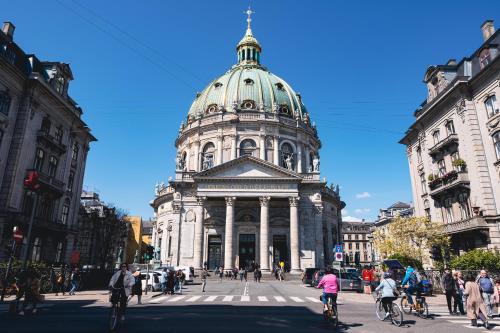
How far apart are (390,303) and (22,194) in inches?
1185

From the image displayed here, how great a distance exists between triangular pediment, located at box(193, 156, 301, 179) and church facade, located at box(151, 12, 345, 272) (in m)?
0.13

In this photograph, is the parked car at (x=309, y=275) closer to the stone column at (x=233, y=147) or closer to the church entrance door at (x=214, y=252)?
the church entrance door at (x=214, y=252)

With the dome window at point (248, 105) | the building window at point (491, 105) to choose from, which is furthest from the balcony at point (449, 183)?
the dome window at point (248, 105)

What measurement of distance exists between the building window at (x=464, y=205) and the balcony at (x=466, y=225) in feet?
3.53

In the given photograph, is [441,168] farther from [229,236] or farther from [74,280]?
[74,280]

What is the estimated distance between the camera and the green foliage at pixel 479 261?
23.4m

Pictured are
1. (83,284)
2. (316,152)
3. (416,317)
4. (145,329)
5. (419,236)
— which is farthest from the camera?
(316,152)

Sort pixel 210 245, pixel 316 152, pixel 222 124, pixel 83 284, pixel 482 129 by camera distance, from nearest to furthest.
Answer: pixel 83 284 < pixel 482 129 < pixel 210 245 < pixel 222 124 < pixel 316 152

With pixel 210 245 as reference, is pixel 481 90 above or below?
above

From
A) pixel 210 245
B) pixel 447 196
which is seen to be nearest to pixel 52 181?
pixel 210 245

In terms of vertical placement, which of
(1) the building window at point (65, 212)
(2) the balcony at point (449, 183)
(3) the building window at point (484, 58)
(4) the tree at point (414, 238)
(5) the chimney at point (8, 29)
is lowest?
(4) the tree at point (414, 238)

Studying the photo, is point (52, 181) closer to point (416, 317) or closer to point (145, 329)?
point (145, 329)

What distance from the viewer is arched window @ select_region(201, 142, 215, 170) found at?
183 ft

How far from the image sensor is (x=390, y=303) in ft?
37.1
